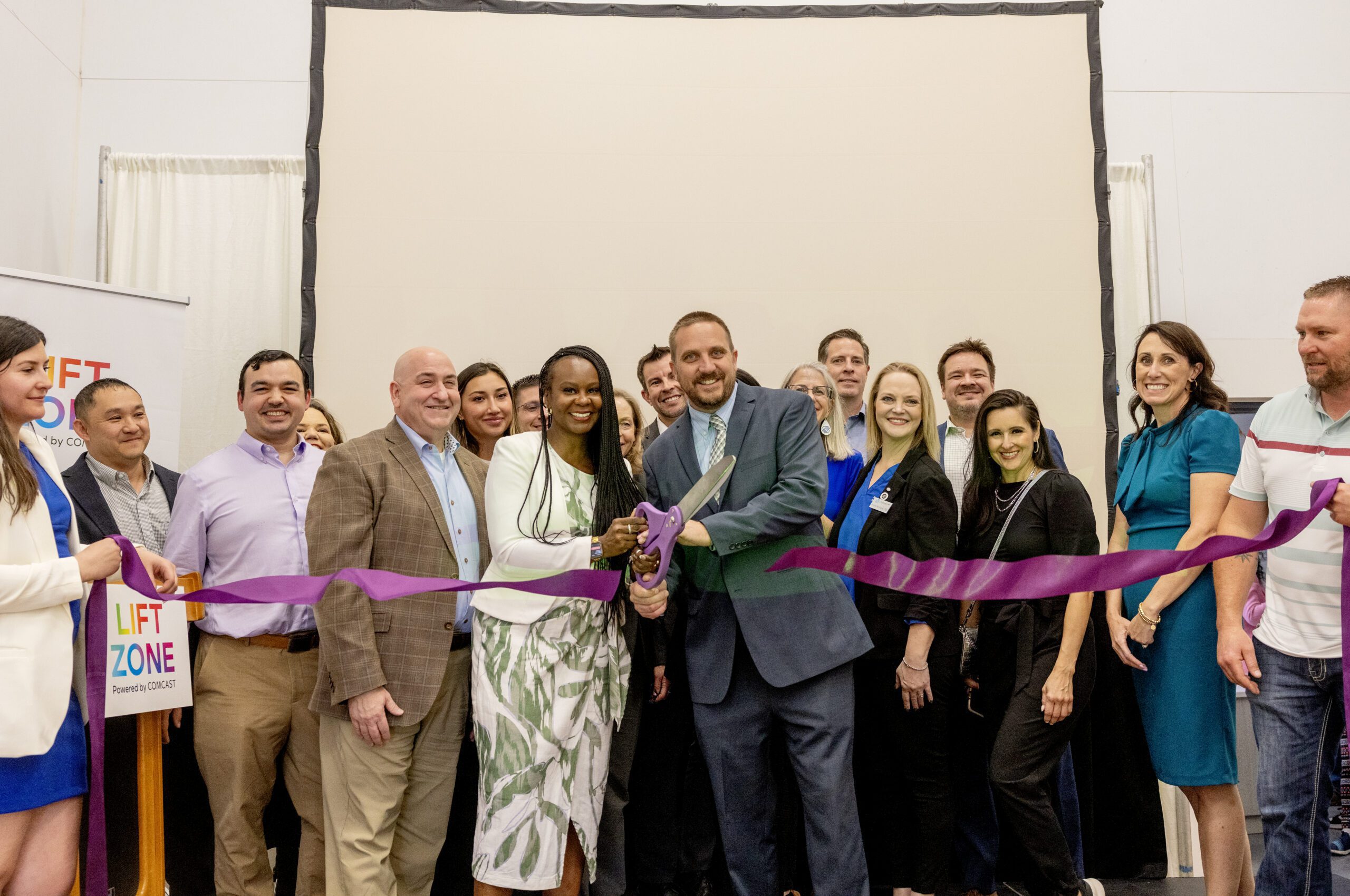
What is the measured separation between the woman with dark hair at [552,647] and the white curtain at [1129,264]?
3.59 metres

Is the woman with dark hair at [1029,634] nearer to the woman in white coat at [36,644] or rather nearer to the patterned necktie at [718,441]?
the patterned necktie at [718,441]

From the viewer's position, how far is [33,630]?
228 cm

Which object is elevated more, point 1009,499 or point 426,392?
point 426,392

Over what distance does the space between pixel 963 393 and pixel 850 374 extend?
56cm

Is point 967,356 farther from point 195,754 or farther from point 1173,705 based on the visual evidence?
point 195,754

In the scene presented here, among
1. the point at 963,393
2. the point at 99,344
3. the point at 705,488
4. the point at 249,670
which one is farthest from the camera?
the point at 99,344

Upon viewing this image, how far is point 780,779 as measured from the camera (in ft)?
11.0

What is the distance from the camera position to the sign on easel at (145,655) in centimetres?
286

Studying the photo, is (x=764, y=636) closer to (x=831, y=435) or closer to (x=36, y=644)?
(x=831, y=435)

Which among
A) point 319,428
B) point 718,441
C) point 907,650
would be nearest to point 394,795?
point 718,441

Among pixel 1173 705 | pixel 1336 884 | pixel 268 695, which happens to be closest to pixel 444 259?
pixel 268 695

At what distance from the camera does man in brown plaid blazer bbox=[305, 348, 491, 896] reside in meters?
2.71

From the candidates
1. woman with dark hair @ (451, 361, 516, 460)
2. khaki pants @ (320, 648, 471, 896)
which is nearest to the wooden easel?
khaki pants @ (320, 648, 471, 896)

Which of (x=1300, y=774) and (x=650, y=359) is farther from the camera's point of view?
(x=650, y=359)
